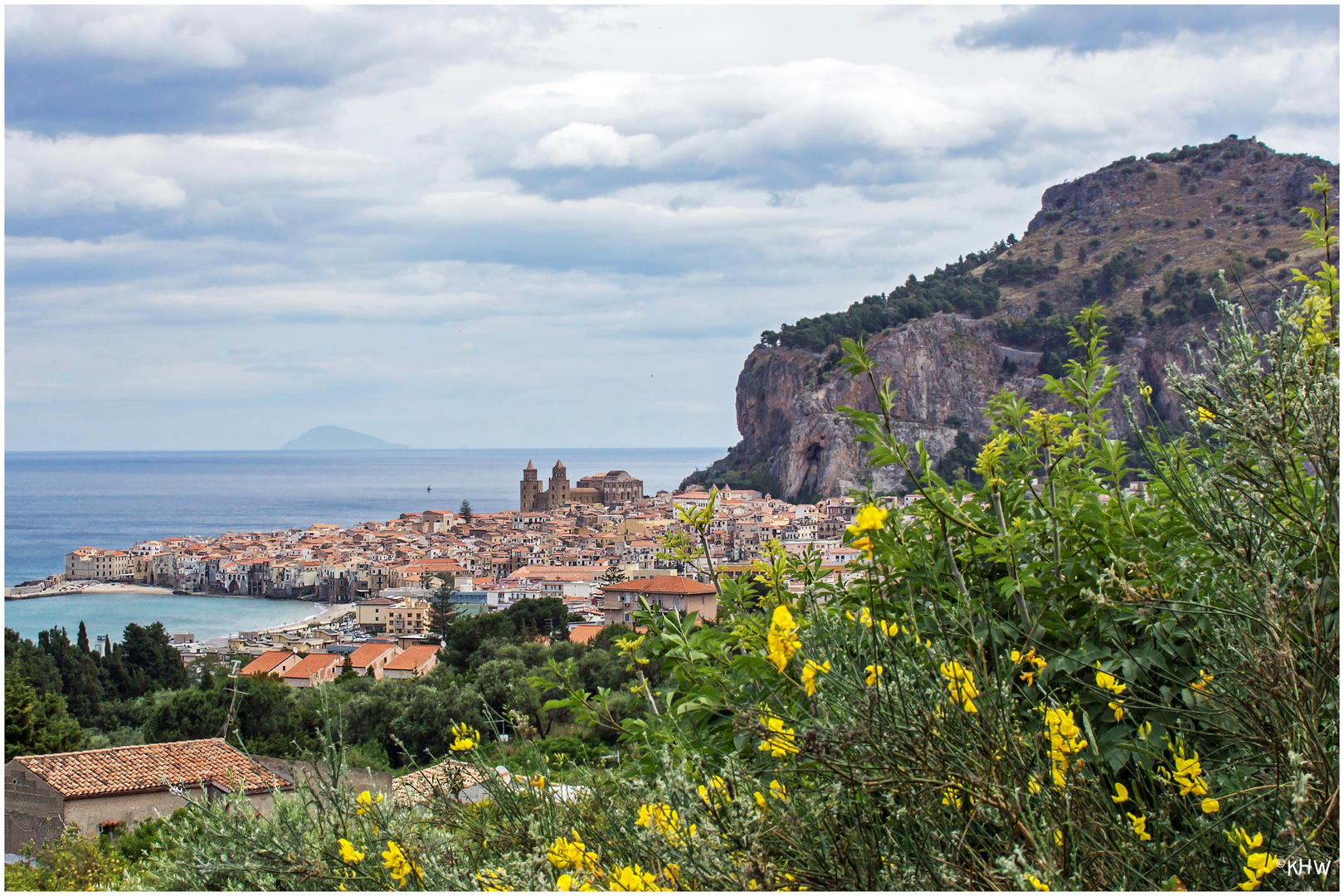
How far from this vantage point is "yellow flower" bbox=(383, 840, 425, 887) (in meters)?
1.53

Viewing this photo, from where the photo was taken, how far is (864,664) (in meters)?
1.69

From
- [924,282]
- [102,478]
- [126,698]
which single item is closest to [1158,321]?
[924,282]

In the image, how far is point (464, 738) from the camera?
1.79 metres

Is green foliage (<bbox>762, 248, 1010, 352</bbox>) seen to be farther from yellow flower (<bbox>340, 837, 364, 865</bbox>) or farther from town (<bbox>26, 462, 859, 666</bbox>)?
yellow flower (<bbox>340, 837, 364, 865</bbox>)

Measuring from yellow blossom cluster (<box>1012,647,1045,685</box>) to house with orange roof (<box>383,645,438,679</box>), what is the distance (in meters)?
25.8

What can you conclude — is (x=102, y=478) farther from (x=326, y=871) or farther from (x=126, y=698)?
(x=326, y=871)

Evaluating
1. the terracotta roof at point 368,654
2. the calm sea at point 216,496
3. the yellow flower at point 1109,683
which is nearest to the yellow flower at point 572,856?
the yellow flower at point 1109,683

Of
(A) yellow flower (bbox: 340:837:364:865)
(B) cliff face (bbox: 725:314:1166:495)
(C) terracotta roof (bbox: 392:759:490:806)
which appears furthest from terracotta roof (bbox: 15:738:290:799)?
(B) cliff face (bbox: 725:314:1166:495)

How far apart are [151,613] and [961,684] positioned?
62874 millimetres

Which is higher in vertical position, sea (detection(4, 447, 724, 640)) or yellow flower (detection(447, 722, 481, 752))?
yellow flower (detection(447, 722, 481, 752))

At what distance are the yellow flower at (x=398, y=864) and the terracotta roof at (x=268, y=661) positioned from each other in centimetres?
2915

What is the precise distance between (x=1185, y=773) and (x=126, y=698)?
95.6ft

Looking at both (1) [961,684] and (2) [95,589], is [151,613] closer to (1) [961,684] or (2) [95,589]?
(2) [95,589]

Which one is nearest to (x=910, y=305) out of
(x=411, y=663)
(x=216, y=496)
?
(x=411, y=663)
